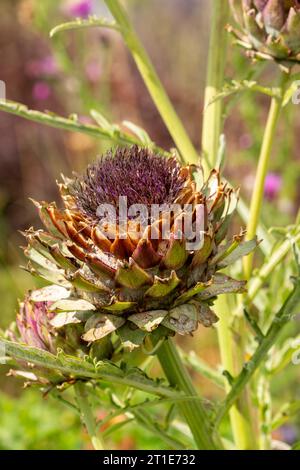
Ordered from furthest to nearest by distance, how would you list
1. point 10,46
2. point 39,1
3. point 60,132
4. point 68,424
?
point 10,46 < point 60,132 < point 39,1 < point 68,424

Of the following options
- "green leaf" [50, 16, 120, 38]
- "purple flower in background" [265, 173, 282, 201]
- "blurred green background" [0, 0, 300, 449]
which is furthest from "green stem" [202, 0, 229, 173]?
"purple flower in background" [265, 173, 282, 201]

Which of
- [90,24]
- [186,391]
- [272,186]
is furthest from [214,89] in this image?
[272,186]

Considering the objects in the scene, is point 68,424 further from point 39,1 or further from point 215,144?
point 39,1

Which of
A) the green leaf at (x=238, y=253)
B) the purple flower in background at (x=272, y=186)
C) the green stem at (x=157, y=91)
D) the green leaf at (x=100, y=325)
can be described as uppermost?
the green stem at (x=157, y=91)

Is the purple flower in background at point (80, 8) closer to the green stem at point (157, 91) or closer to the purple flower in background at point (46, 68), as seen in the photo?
the purple flower in background at point (46, 68)

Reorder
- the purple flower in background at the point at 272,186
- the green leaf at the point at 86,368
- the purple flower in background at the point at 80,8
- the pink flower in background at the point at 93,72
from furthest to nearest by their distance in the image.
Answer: the pink flower in background at the point at 93,72 < the purple flower in background at the point at 80,8 < the purple flower in background at the point at 272,186 < the green leaf at the point at 86,368

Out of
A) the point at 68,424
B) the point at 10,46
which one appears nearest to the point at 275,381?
the point at 68,424

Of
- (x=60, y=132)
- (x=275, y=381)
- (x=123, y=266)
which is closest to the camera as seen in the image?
(x=123, y=266)

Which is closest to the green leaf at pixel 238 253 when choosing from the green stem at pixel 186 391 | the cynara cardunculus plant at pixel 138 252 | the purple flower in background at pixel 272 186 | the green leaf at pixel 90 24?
the cynara cardunculus plant at pixel 138 252
